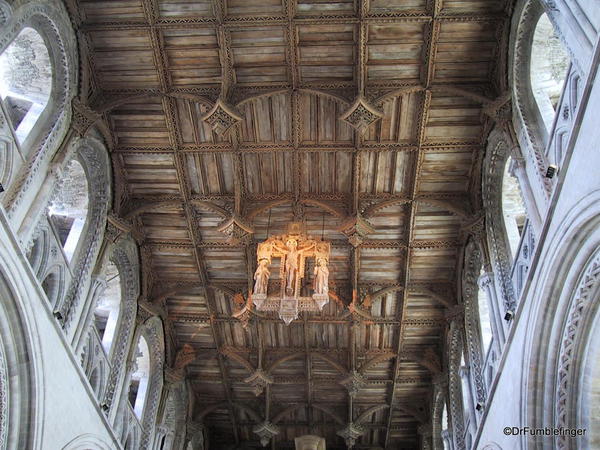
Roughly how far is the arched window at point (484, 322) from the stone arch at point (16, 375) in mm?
8580

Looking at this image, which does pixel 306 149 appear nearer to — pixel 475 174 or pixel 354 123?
pixel 354 123

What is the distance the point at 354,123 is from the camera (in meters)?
12.4

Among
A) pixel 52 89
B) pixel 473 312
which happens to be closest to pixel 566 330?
pixel 473 312

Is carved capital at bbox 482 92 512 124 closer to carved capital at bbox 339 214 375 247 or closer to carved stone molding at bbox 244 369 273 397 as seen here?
carved capital at bbox 339 214 375 247

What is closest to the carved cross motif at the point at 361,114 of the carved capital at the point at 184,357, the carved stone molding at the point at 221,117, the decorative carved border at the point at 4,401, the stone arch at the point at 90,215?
the carved stone molding at the point at 221,117

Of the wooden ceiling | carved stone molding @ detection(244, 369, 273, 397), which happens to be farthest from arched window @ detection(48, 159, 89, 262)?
carved stone molding @ detection(244, 369, 273, 397)

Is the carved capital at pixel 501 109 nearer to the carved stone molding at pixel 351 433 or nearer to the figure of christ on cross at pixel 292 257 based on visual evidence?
the figure of christ on cross at pixel 292 257

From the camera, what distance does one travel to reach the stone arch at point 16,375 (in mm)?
9273

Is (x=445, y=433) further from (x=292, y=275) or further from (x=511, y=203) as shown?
(x=511, y=203)

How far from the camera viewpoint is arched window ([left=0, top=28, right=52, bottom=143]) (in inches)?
437

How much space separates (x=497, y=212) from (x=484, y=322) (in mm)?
2599

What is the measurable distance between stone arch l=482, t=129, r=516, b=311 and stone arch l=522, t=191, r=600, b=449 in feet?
6.74

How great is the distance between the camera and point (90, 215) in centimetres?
1320

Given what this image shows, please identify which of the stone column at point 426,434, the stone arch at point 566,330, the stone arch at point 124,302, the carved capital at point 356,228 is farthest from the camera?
the stone column at point 426,434
